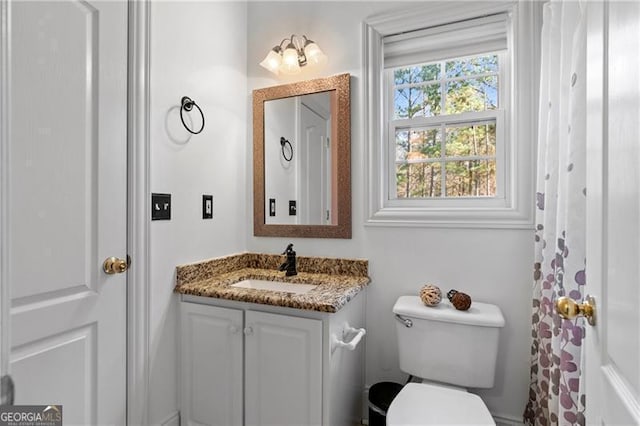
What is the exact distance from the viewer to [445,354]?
1.39 meters

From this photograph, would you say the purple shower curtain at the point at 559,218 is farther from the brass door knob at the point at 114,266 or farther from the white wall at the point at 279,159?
the brass door knob at the point at 114,266

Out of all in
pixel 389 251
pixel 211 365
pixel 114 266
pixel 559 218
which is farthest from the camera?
pixel 389 251

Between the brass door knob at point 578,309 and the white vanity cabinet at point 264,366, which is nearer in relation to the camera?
the brass door knob at point 578,309

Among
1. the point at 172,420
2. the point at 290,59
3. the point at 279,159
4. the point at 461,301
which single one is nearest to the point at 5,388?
the point at 172,420

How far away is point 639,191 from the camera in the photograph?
0.47 m

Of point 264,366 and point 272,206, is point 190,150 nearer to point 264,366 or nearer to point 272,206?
point 272,206

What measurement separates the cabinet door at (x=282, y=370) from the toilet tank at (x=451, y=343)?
45 centimetres

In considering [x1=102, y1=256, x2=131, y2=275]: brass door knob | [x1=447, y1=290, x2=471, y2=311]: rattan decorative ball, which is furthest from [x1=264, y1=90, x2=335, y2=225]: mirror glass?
[x1=102, y1=256, x2=131, y2=275]: brass door knob

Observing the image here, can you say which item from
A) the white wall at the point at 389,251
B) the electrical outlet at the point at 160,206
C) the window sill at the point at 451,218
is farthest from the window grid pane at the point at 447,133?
the electrical outlet at the point at 160,206

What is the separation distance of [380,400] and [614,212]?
1304 millimetres

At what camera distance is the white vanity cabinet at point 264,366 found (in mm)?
1275

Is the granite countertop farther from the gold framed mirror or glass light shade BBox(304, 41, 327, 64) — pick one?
glass light shade BBox(304, 41, 327, 64)

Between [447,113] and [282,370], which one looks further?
[447,113]

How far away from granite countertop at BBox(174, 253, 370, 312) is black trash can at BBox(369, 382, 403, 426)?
0.49 meters
